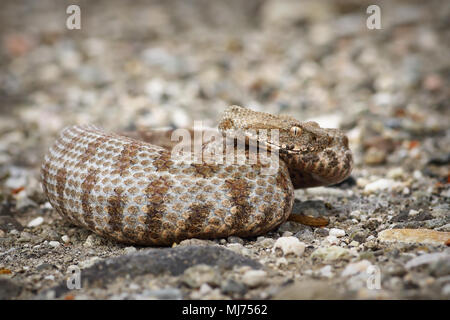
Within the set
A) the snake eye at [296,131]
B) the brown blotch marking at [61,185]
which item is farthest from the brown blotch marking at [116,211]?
the snake eye at [296,131]

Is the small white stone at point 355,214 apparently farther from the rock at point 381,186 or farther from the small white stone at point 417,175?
the small white stone at point 417,175

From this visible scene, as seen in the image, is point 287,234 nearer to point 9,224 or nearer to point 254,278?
point 254,278

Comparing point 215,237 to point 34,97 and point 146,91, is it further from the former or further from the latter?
point 34,97

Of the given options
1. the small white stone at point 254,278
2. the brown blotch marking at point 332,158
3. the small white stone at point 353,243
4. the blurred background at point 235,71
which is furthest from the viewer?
the blurred background at point 235,71

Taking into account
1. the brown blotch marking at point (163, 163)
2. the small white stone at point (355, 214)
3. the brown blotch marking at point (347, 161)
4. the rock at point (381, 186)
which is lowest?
the small white stone at point (355, 214)

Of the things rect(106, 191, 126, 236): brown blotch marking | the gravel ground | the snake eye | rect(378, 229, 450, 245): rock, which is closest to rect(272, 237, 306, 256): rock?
the gravel ground

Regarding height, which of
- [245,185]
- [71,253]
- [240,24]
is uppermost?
[240,24]

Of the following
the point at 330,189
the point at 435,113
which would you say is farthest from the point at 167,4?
the point at 330,189
